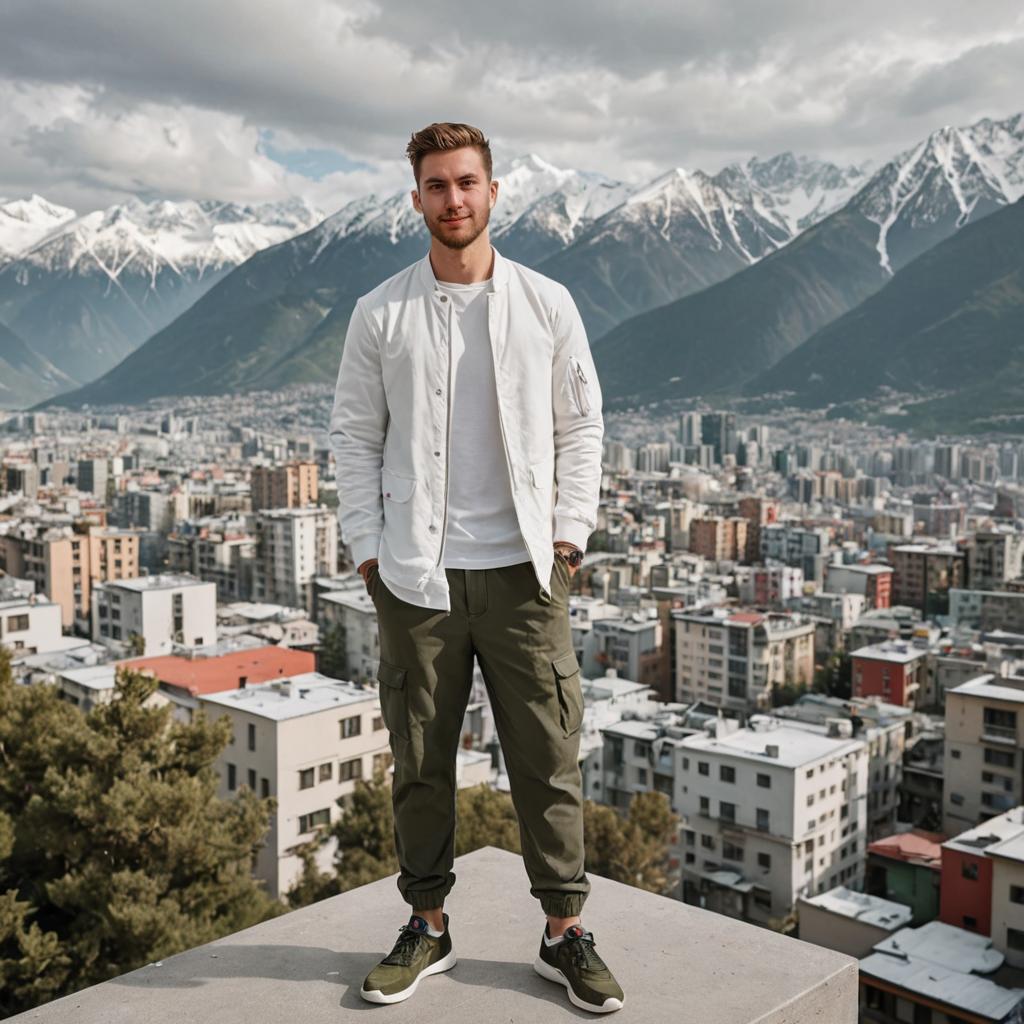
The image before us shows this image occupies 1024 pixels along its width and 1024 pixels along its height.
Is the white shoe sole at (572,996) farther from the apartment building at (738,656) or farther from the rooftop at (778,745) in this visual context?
the apartment building at (738,656)

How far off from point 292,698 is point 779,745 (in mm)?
5365

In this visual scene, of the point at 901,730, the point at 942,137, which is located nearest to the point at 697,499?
the point at 901,730

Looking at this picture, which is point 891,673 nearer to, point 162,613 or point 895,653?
point 895,653

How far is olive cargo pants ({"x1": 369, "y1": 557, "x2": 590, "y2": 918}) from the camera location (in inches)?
72.2

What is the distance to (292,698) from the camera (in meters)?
10.4

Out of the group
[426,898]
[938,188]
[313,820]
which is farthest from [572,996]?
[938,188]

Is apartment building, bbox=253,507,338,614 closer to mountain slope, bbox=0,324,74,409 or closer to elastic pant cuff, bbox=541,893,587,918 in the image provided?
elastic pant cuff, bbox=541,893,587,918

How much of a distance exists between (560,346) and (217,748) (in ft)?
11.8

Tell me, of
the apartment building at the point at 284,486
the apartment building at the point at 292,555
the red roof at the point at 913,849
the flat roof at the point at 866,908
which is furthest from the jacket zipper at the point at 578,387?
the apartment building at the point at 284,486

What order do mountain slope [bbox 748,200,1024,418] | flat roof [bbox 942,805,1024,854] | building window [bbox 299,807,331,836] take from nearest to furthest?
flat roof [bbox 942,805,1024,854] → building window [bbox 299,807,331,836] → mountain slope [bbox 748,200,1024,418]

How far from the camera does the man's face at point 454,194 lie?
1.79m

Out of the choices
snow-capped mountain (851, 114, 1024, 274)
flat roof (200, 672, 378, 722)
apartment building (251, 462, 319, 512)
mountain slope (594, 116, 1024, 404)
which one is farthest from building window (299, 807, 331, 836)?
snow-capped mountain (851, 114, 1024, 274)

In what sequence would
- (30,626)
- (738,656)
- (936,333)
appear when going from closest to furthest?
(30,626)
(738,656)
(936,333)

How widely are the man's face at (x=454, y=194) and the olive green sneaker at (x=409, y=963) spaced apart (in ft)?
3.87
